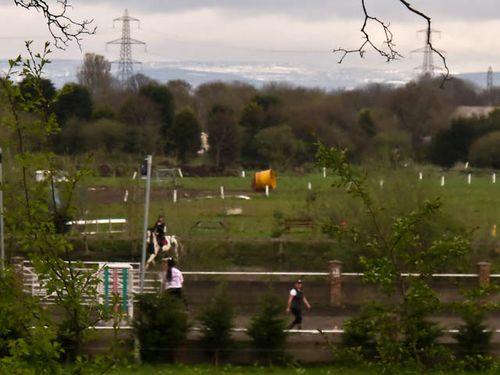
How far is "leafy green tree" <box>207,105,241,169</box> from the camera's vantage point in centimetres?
5147

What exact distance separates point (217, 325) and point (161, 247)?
5.25m

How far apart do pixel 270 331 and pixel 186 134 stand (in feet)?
116

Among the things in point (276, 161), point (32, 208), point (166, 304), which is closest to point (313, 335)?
point (166, 304)

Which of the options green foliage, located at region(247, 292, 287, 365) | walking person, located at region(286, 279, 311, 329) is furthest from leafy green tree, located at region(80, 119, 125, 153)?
green foliage, located at region(247, 292, 287, 365)

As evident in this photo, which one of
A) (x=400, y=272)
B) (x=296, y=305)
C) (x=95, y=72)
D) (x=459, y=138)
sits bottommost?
(x=459, y=138)

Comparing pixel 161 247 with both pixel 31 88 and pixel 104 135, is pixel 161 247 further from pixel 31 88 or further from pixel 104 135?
pixel 104 135

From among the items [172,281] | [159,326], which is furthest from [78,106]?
[159,326]

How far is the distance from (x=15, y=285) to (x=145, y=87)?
1935 inches

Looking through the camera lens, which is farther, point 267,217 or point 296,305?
point 267,217

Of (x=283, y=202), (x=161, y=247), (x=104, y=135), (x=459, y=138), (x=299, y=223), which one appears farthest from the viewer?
(x=459, y=138)

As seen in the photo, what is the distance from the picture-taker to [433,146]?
5225 cm

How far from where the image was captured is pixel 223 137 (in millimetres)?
51562

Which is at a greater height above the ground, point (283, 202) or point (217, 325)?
point (217, 325)

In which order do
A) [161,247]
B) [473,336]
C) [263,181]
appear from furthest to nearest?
[263,181] → [161,247] → [473,336]
